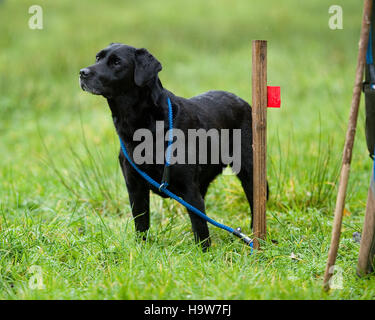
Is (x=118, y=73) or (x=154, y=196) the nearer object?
(x=118, y=73)

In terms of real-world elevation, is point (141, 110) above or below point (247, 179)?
above

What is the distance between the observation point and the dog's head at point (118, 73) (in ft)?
9.82

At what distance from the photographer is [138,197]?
3.31 meters

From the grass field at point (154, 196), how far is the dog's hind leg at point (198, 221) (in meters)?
0.10

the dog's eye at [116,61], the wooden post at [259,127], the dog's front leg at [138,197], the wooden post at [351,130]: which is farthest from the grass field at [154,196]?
the dog's eye at [116,61]

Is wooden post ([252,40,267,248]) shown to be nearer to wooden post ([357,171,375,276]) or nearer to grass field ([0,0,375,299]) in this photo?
grass field ([0,0,375,299])

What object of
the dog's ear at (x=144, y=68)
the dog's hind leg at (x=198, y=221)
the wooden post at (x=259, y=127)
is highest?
the dog's ear at (x=144, y=68)

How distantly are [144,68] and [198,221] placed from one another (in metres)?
1.06

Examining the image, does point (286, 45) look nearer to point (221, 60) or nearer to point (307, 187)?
point (221, 60)

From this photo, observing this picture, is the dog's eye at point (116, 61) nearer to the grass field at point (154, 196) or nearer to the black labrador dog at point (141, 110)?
the black labrador dog at point (141, 110)

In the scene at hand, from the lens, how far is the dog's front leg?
10.6ft

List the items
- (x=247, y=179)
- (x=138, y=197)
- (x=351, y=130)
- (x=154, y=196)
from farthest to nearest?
(x=154, y=196) < (x=247, y=179) < (x=138, y=197) < (x=351, y=130)

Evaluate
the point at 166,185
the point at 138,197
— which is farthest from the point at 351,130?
the point at 138,197

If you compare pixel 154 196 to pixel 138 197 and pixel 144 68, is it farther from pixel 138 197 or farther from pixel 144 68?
pixel 144 68
